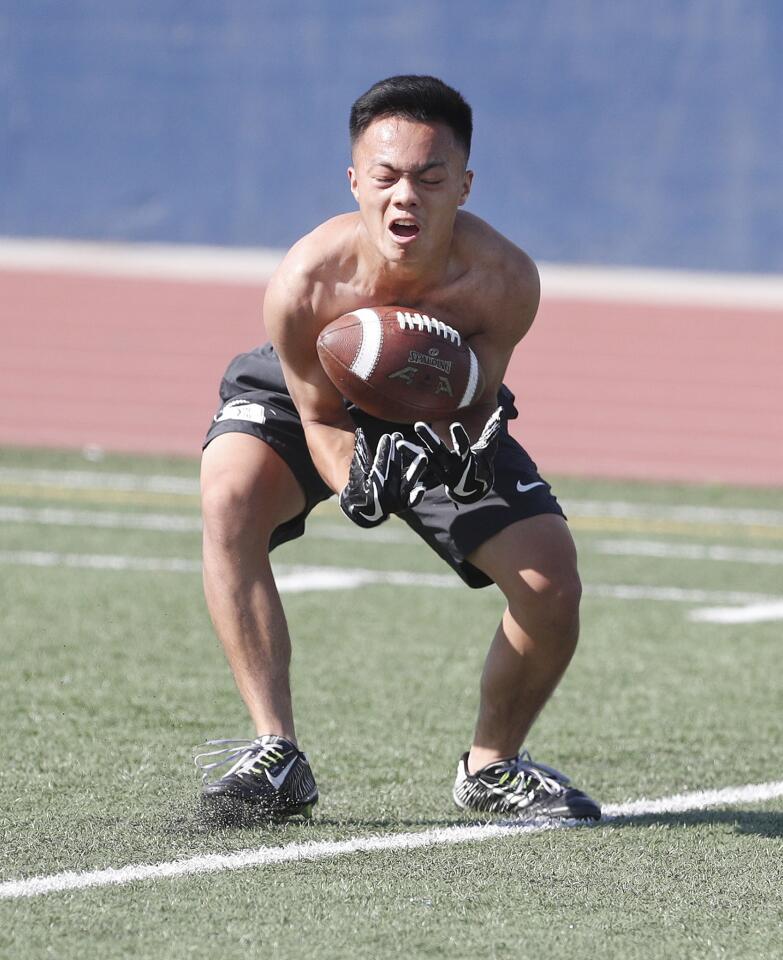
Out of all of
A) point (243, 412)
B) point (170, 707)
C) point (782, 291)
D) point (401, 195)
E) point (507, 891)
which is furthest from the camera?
point (782, 291)

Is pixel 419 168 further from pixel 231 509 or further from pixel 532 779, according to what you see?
pixel 532 779

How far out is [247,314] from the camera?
1593 centimetres

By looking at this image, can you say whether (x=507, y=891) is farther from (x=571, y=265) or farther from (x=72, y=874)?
(x=571, y=265)

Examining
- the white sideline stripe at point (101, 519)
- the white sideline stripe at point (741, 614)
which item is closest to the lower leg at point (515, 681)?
the white sideline stripe at point (741, 614)

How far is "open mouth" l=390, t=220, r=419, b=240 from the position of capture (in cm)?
418

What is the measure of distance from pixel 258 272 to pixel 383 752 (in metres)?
11.4

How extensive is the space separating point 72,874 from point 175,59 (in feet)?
44.9

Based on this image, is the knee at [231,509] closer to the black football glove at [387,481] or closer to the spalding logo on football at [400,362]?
the spalding logo on football at [400,362]

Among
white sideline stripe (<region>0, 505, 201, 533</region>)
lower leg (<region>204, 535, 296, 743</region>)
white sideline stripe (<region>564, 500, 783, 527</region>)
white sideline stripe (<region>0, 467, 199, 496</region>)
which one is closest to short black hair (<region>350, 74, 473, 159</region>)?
lower leg (<region>204, 535, 296, 743</region>)

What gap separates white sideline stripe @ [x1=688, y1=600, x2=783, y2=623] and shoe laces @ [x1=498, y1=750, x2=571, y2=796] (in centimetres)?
355

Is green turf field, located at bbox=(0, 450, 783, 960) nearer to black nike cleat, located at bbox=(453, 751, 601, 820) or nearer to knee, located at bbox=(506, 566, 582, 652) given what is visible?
black nike cleat, located at bbox=(453, 751, 601, 820)

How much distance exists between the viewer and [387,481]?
156 inches

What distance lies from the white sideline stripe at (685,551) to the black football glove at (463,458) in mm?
6131

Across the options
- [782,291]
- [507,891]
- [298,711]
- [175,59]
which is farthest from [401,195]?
[175,59]
